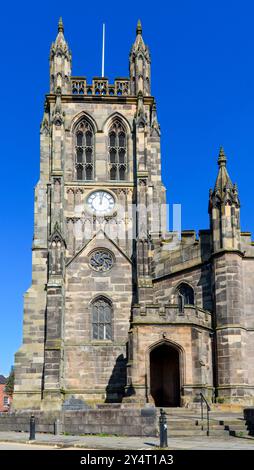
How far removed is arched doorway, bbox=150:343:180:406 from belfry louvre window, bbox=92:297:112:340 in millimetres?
6481

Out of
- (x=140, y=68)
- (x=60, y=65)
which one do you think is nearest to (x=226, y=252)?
(x=140, y=68)

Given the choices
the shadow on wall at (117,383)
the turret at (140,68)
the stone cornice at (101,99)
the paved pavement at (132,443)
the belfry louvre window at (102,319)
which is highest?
the turret at (140,68)

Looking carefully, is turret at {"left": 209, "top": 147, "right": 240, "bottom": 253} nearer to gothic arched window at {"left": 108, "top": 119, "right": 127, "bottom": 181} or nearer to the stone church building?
the stone church building

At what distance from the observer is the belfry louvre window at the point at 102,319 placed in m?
39.9

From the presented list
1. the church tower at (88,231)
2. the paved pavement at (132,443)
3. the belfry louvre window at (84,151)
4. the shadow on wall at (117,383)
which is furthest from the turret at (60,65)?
the paved pavement at (132,443)

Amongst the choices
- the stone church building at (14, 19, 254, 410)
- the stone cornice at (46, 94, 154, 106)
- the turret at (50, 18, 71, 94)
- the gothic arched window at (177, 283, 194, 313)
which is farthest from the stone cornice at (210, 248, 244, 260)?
the turret at (50, 18, 71, 94)

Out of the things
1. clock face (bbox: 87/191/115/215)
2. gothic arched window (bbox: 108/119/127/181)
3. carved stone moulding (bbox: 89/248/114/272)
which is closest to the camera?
carved stone moulding (bbox: 89/248/114/272)

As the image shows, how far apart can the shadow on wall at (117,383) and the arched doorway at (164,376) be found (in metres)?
5.20

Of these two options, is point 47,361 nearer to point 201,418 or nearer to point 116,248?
point 116,248

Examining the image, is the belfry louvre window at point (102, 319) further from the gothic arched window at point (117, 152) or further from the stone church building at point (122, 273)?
the gothic arched window at point (117, 152)

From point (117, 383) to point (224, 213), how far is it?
12269 millimetres

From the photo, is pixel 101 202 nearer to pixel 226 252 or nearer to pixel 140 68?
pixel 140 68

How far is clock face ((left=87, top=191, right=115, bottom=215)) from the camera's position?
42.8 meters

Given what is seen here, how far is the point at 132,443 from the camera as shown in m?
19.2
